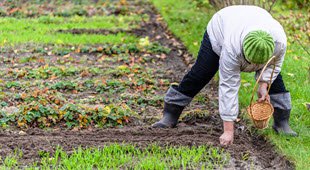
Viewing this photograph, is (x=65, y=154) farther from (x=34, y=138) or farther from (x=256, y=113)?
(x=256, y=113)

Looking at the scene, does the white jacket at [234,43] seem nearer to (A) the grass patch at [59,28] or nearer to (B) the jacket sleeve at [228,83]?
(B) the jacket sleeve at [228,83]

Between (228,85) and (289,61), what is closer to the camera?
(228,85)

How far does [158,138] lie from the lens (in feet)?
19.0

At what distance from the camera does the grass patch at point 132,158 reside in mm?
4965

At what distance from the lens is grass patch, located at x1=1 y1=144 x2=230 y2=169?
16.3 feet

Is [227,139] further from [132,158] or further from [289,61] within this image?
[289,61]

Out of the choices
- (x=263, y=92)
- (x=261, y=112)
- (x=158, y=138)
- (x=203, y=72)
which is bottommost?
(x=158, y=138)

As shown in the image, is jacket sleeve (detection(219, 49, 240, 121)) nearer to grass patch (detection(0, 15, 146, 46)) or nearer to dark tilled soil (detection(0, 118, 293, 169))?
dark tilled soil (detection(0, 118, 293, 169))

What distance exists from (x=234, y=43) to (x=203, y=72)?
2.40 ft

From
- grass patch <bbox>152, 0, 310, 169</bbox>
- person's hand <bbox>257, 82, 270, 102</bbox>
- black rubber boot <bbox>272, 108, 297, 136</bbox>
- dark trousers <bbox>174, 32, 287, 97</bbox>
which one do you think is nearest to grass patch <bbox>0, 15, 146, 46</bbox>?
grass patch <bbox>152, 0, 310, 169</bbox>

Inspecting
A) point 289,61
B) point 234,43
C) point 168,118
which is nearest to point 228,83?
point 234,43

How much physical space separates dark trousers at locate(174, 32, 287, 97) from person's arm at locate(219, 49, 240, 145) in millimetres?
395

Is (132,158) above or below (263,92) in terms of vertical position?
below

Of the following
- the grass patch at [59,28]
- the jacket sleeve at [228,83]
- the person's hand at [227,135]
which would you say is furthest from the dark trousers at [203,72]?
the grass patch at [59,28]
